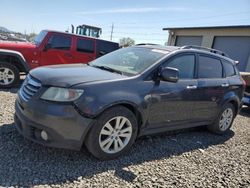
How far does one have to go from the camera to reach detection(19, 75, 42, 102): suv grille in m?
3.35

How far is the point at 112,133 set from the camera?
139 inches

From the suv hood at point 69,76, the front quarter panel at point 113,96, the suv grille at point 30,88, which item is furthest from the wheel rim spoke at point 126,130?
the suv grille at point 30,88

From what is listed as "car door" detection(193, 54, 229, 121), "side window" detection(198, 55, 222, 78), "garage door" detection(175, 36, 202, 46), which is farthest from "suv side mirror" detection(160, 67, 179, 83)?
"garage door" detection(175, 36, 202, 46)

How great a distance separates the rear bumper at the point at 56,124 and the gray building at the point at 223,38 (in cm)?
1449

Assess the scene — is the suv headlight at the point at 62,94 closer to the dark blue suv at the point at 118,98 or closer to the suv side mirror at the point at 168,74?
the dark blue suv at the point at 118,98

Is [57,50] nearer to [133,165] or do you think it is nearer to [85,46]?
[85,46]

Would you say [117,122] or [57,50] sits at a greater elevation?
[57,50]

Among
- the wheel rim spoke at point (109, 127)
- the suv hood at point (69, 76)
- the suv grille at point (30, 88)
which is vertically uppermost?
the suv hood at point (69, 76)

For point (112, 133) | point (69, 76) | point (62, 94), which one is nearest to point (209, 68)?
point (112, 133)

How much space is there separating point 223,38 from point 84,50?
1196 cm

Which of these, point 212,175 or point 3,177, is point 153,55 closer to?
point 212,175

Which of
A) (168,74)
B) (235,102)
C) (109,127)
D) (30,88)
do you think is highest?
(168,74)

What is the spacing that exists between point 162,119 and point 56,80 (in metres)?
1.79

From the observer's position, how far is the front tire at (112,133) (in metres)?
3.34
